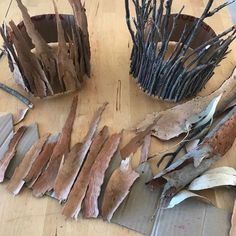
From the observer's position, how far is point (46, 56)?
2.14 feet

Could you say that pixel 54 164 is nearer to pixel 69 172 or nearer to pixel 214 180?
pixel 69 172

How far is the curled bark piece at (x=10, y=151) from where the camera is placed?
57cm

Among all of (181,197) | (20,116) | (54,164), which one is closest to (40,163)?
(54,164)

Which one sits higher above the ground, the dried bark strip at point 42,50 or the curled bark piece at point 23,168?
the dried bark strip at point 42,50

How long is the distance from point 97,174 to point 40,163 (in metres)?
0.10

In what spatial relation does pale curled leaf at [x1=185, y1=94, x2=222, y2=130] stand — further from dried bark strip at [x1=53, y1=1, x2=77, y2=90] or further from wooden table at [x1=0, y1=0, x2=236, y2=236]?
dried bark strip at [x1=53, y1=1, x2=77, y2=90]

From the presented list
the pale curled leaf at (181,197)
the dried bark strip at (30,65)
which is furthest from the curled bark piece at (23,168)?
the pale curled leaf at (181,197)

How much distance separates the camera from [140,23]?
0.64 metres

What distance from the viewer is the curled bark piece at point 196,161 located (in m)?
0.55

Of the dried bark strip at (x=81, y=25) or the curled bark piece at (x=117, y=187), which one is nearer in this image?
the curled bark piece at (x=117, y=187)

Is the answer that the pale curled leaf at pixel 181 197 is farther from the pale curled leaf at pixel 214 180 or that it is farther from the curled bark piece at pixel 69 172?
the curled bark piece at pixel 69 172

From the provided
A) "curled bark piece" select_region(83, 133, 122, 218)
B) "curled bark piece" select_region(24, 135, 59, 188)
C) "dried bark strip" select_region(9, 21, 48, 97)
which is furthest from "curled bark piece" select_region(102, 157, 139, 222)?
"dried bark strip" select_region(9, 21, 48, 97)

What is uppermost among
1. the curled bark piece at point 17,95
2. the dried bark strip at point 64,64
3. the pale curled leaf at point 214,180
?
the dried bark strip at point 64,64

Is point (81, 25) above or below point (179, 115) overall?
above
